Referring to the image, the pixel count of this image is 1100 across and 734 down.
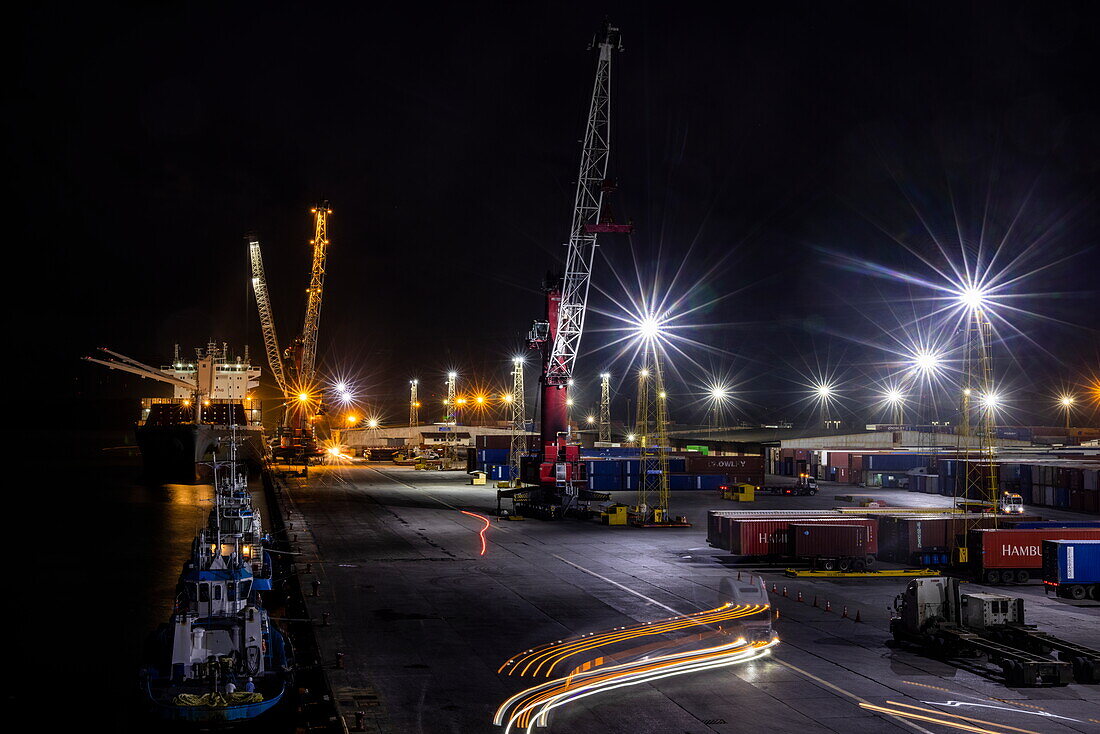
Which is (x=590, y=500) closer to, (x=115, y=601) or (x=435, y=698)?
(x=115, y=601)

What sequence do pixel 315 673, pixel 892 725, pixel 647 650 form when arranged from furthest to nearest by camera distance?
1. pixel 647 650
2. pixel 315 673
3. pixel 892 725

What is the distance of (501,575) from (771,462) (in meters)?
90.5

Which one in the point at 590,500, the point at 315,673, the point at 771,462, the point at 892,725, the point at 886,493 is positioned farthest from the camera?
the point at 771,462

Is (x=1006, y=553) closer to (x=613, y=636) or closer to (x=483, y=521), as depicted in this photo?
(x=613, y=636)

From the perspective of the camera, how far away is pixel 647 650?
96.9 ft

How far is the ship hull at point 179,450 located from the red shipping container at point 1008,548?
3738 inches

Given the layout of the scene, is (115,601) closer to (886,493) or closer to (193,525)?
(193,525)

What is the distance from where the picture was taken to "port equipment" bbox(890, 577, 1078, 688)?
90.8ft

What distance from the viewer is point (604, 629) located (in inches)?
1292

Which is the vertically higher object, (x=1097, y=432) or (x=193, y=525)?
(x=1097, y=432)

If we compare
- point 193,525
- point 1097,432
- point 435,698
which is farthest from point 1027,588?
point 1097,432

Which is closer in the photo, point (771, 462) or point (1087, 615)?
point (1087, 615)

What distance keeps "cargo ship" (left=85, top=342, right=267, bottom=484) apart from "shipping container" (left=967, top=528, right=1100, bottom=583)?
3352 inches

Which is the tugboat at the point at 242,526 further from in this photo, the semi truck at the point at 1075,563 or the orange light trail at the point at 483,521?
the semi truck at the point at 1075,563
